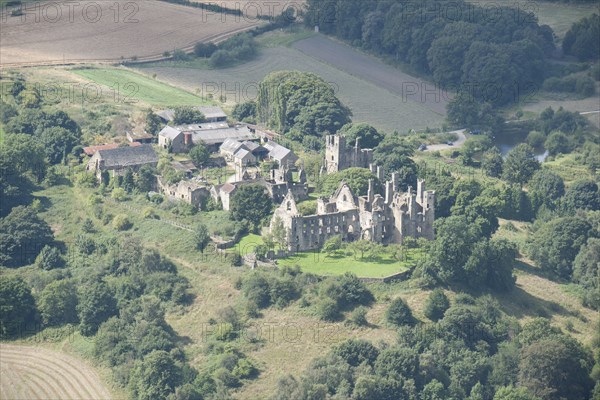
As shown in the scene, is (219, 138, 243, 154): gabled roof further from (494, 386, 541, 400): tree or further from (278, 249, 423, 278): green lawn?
(494, 386, 541, 400): tree

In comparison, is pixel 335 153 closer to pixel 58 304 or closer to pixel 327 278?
pixel 327 278

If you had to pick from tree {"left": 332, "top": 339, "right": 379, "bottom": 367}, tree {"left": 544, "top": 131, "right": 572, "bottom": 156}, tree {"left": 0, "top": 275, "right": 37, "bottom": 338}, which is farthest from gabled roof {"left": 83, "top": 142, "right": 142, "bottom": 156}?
tree {"left": 544, "top": 131, "right": 572, "bottom": 156}

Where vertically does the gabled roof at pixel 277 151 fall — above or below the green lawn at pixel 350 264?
above

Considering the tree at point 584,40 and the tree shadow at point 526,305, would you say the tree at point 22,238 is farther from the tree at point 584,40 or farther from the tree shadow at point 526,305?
the tree at point 584,40

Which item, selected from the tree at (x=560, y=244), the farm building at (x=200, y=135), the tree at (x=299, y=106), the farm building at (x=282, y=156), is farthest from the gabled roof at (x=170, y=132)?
the tree at (x=560, y=244)

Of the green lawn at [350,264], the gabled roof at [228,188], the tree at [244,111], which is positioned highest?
the gabled roof at [228,188]

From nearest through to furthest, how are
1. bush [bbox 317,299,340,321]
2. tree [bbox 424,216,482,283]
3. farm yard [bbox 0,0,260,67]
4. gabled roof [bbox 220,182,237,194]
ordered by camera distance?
1. bush [bbox 317,299,340,321]
2. tree [bbox 424,216,482,283]
3. gabled roof [bbox 220,182,237,194]
4. farm yard [bbox 0,0,260,67]

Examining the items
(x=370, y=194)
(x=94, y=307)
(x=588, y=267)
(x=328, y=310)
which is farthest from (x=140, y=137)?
(x=588, y=267)
